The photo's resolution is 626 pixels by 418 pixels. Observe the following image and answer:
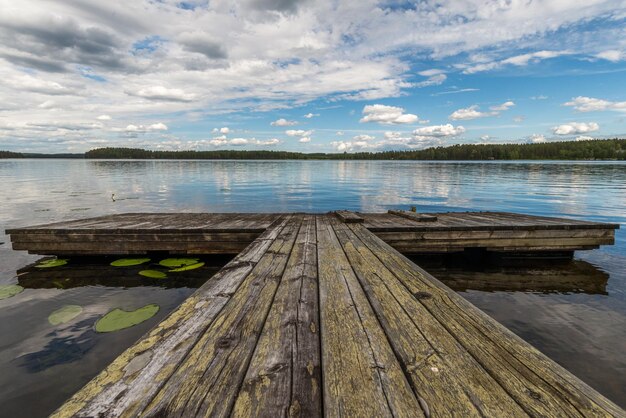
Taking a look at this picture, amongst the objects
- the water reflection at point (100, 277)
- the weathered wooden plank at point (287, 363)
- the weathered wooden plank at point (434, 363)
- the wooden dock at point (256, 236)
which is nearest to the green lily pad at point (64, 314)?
the water reflection at point (100, 277)

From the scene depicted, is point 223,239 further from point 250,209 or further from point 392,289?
point 250,209

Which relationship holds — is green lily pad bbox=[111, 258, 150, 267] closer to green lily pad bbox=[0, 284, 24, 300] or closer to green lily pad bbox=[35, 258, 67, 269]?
green lily pad bbox=[35, 258, 67, 269]

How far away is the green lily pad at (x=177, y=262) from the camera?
27.8ft

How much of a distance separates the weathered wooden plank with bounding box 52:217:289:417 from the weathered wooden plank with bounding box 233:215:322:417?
582 mm

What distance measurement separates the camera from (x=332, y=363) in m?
2.12

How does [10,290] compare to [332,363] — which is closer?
[332,363]

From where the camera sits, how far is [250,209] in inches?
771

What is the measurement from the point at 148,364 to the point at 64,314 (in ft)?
17.5

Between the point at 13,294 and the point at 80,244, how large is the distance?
179cm

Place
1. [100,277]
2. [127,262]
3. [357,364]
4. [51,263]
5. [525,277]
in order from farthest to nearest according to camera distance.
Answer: [51,263]
[127,262]
[525,277]
[100,277]
[357,364]

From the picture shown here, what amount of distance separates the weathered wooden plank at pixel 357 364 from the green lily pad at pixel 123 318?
4.21m

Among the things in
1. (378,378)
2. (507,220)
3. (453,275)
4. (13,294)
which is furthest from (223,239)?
(507,220)

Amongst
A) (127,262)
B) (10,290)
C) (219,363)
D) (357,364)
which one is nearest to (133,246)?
(127,262)

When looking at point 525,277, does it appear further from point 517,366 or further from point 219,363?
point 219,363
